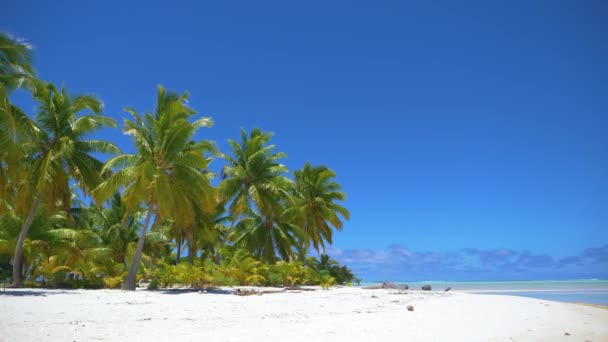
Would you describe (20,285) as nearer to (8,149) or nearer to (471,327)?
(8,149)

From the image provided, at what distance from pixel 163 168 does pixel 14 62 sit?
649cm

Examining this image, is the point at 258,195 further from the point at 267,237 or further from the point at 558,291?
the point at 558,291

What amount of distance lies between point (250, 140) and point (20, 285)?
46.6 ft

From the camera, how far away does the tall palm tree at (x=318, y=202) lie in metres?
30.8

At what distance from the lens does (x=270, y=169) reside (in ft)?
83.6

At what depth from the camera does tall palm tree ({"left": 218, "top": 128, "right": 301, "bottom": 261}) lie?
2477 cm

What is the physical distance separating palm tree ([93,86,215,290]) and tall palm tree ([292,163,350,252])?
1388 cm

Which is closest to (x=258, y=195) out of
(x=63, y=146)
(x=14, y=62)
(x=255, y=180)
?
(x=255, y=180)

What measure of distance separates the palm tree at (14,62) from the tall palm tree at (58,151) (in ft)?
11.0

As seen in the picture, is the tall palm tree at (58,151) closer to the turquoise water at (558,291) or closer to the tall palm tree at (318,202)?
the tall palm tree at (318,202)

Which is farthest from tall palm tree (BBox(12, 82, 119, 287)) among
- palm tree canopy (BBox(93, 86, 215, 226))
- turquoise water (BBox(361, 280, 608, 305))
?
turquoise water (BBox(361, 280, 608, 305))

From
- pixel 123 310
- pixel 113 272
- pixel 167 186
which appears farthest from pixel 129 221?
pixel 123 310

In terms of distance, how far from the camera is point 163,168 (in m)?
17.3

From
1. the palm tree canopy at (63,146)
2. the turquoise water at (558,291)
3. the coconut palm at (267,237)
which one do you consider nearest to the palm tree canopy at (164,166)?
the palm tree canopy at (63,146)
